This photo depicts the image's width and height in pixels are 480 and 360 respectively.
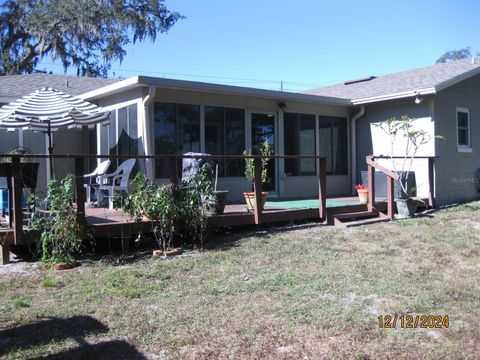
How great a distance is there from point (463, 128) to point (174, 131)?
6990 mm

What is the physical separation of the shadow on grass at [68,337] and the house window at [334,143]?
888 cm

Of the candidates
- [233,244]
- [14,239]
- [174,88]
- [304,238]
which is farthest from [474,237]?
[14,239]

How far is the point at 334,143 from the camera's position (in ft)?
40.3

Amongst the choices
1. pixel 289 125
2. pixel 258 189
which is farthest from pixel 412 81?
pixel 258 189

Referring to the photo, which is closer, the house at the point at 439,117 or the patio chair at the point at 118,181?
the patio chair at the point at 118,181

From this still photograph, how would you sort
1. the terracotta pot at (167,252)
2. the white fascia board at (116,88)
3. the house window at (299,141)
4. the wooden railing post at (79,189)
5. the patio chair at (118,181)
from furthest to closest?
1. the house window at (299,141)
2. the white fascia board at (116,88)
3. the patio chair at (118,181)
4. the terracotta pot at (167,252)
5. the wooden railing post at (79,189)

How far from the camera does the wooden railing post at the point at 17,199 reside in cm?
573

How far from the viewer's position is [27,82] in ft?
40.4

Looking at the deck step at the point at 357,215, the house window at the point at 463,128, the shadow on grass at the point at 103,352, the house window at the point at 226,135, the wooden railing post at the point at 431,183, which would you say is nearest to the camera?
the shadow on grass at the point at 103,352

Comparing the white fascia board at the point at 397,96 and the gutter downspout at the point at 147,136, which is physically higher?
the white fascia board at the point at 397,96

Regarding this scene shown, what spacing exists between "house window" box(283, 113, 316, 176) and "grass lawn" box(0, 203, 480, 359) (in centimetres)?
472
